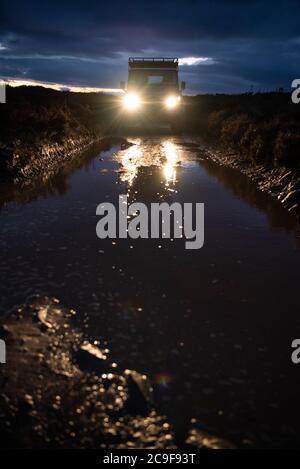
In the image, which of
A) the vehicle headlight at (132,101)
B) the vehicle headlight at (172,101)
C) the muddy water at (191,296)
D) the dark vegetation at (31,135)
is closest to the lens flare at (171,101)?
the vehicle headlight at (172,101)

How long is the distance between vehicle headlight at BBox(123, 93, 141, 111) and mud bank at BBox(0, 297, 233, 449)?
2571 cm

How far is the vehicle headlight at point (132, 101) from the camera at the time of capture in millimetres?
28234

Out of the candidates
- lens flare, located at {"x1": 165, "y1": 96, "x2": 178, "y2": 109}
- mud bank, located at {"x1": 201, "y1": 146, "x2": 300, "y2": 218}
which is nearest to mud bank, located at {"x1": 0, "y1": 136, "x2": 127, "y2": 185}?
mud bank, located at {"x1": 201, "y1": 146, "x2": 300, "y2": 218}

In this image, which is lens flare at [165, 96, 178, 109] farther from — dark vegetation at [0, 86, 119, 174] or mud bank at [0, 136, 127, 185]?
mud bank at [0, 136, 127, 185]

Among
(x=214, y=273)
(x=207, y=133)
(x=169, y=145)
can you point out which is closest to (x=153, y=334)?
(x=214, y=273)

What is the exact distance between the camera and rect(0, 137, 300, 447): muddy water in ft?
12.1

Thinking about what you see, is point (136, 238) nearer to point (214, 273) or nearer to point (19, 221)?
point (214, 273)

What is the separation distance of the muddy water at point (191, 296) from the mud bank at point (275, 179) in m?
0.35

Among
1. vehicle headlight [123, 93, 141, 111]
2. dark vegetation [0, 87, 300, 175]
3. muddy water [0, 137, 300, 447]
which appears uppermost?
vehicle headlight [123, 93, 141, 111]

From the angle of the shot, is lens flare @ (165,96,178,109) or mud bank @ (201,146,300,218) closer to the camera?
mud bank @ (201,146,300,218)

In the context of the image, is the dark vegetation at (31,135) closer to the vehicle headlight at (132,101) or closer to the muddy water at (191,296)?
the muddy water at (191,296)

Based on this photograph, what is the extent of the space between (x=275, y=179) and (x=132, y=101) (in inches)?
723

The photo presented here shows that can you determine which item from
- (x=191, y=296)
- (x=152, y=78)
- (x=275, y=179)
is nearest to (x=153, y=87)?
(x=152, y=78)

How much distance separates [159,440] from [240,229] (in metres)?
5.90
